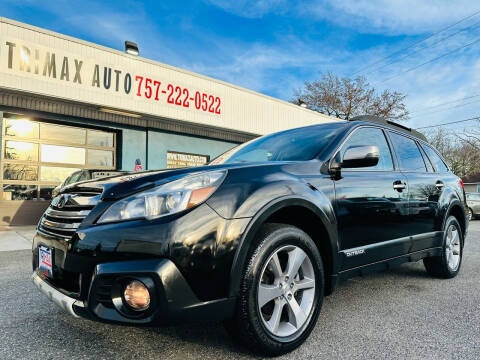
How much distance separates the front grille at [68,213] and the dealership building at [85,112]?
7.67m

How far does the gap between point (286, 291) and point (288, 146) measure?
132 cm

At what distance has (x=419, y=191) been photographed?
3.32m

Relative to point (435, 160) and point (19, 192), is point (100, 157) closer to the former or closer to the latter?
point (19, 192)

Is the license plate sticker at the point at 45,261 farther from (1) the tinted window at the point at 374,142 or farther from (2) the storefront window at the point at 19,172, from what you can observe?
(2) the storefront window at the point at 19,172

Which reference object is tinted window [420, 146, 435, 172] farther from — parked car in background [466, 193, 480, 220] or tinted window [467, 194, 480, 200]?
tinted window [467, 194, 480, 200]

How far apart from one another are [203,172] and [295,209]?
2.19 ft

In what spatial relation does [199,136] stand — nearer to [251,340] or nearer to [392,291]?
[392,291]

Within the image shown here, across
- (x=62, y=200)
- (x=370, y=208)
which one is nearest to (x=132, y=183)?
(x=62, y=200)

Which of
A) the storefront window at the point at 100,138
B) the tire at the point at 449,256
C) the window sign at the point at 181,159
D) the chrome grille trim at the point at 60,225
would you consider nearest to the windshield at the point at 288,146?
the chrome grille trim at the point at 60,225

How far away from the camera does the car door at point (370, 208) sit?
248 centimetres

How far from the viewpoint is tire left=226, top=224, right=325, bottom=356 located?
5.95 ft

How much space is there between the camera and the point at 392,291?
10.9ft

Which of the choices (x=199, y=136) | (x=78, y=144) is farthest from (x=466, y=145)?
(x=78, y=144)

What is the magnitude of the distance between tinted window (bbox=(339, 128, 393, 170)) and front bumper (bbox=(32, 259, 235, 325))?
1.69 m
